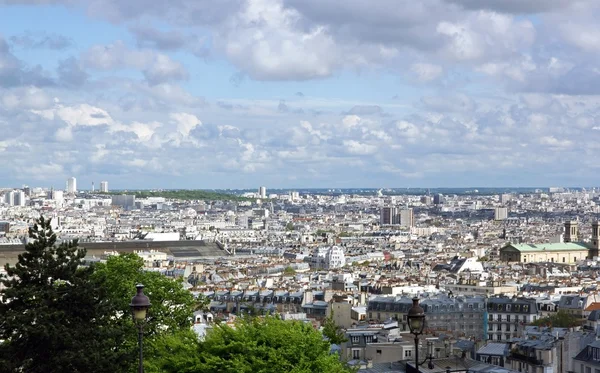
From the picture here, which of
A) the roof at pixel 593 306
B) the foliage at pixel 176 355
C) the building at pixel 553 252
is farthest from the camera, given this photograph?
the building at pixel 553 252

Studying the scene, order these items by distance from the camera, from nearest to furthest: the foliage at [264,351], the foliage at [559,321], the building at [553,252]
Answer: the foliage at [264,351] → the foliage at [559,321] → the building at [553,252]

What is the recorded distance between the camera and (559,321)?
50.4 m

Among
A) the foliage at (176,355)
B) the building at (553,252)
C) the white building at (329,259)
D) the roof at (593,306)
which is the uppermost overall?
the foliage at (176,355)

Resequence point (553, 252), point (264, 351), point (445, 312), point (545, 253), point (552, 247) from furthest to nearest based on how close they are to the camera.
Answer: point (552, 247) → point (553, 252) → point (545, 253) → point (445, 312) → point (264, 351)

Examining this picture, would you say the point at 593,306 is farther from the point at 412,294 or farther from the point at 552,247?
the point at 552,247

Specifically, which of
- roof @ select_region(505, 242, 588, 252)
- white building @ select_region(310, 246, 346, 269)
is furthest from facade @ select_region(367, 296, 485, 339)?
roof @ select_region(505, 242, 588, 252)

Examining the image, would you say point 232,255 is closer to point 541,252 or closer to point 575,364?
point 541,252

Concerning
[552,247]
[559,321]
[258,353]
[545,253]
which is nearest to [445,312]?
[559,321]

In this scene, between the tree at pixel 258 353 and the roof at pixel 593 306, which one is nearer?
the tree at pixel 258 353

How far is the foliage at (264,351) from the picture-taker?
922 inches

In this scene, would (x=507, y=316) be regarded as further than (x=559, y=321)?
Yes

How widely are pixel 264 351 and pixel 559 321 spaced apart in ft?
95.0

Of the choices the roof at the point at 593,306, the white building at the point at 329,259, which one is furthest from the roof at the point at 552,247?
the roof at the point at 593,306

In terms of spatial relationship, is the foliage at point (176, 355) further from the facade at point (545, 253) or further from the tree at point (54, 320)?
the facade at point (545, 253)
